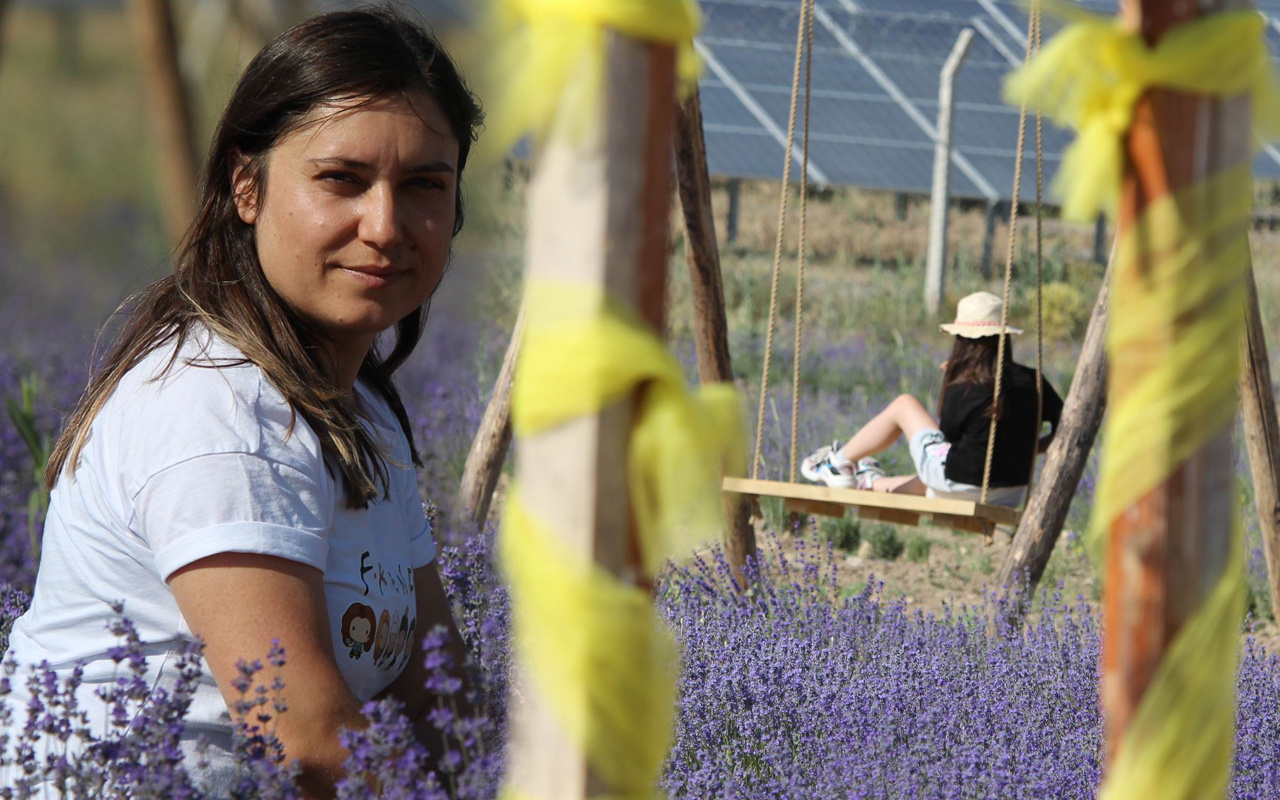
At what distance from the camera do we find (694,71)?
1.17m

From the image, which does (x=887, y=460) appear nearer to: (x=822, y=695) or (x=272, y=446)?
(x=822, y=695)

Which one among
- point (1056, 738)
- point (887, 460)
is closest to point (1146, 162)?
point (1056, 738)

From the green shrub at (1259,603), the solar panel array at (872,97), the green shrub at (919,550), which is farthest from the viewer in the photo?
the solar panel array at (872,97)

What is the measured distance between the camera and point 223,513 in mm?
1420

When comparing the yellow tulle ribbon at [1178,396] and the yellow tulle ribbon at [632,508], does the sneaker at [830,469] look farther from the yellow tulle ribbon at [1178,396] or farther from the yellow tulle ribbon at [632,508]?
the yellow tulle ribbon at [632,508]

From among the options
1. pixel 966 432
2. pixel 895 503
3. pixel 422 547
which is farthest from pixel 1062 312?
pixel 422 547

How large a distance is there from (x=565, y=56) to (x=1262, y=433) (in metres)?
3.27

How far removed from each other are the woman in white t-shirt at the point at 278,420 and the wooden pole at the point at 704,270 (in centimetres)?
185

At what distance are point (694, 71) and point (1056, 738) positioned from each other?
1.70 metres

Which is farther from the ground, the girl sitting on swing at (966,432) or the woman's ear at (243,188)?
the woman's ear at (243,188)

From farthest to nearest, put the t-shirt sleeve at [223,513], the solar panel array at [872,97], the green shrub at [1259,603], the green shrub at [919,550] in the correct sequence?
the solar panel array at [872,97] → the green shrub at [919,550] → the green shrub at [1259,603] → the t-shirt sleeve at [223,513]

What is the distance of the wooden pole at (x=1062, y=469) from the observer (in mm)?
3674

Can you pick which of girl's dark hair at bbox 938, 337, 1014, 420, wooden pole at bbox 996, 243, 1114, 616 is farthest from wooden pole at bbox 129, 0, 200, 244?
girl's dark hair at bbox 938, 337, 1014, 420

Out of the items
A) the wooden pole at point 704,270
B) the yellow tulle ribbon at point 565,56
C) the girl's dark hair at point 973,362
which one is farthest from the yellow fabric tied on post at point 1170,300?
the girl's dark hair at point 973,362
